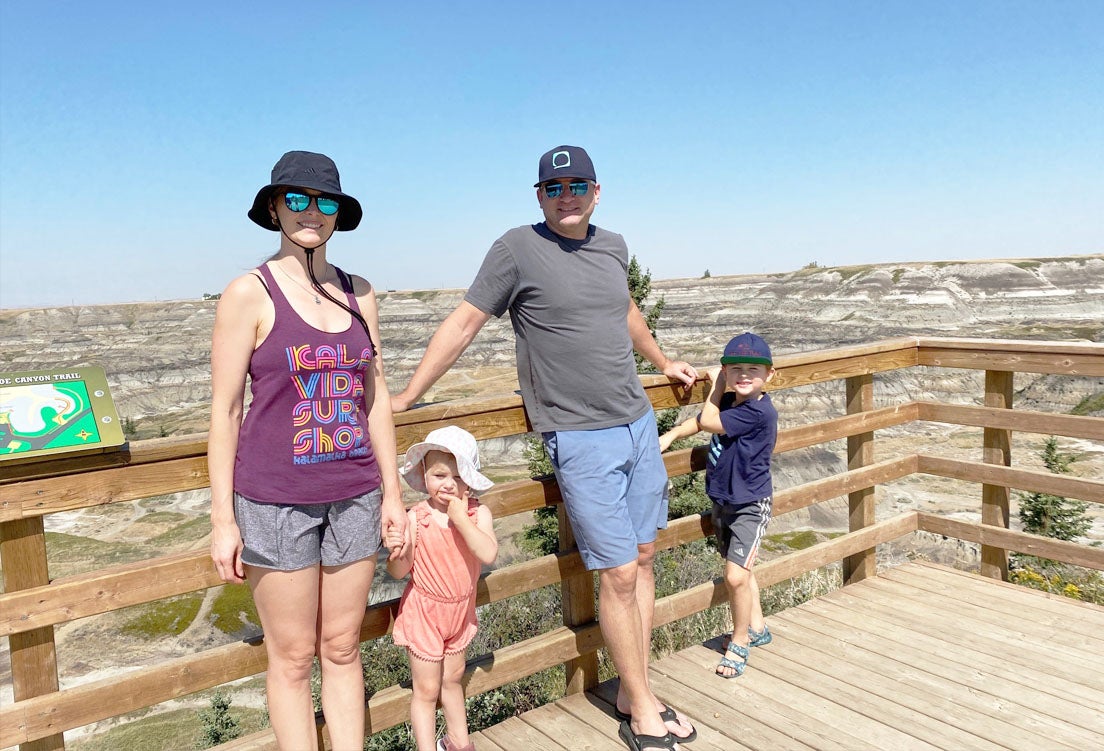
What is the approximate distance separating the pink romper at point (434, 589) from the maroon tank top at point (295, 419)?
435 millimetres

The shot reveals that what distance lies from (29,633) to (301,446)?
836 millimetres

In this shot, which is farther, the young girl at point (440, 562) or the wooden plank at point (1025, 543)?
the wooden plank at point (1025, 543)

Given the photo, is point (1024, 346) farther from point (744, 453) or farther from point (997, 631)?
point (744, 453)

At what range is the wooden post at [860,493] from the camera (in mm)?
3947

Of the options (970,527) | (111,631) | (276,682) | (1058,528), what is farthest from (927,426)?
(276,682)

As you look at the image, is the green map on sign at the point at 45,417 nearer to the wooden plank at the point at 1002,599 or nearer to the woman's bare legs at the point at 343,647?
the woman's bare legs at the point at 343,647

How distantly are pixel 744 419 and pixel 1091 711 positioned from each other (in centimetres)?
151

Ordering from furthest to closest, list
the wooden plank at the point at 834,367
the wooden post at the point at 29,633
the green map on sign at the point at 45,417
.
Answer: the wooden plank at the point at 834,367
the wooden post at the point at 29,633
the green map on sign at the point at 45,417

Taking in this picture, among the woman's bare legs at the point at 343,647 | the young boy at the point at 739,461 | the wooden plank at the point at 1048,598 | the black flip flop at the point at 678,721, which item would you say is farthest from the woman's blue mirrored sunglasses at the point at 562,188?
the wooden plank at the point at 1048,598

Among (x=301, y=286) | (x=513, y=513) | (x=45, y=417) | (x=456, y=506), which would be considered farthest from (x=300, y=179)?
(x=513, y=513)

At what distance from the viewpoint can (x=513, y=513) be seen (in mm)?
2609

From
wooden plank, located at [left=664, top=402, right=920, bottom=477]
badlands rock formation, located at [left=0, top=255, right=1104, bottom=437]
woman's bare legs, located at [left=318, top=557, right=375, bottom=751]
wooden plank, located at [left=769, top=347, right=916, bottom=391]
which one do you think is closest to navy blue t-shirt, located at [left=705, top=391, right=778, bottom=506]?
wooden plank, located at [left=664, top=402, right=920, bottom=477]

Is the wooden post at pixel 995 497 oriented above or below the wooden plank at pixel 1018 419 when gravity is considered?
below

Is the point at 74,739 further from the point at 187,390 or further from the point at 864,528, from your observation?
the point at 187,390
